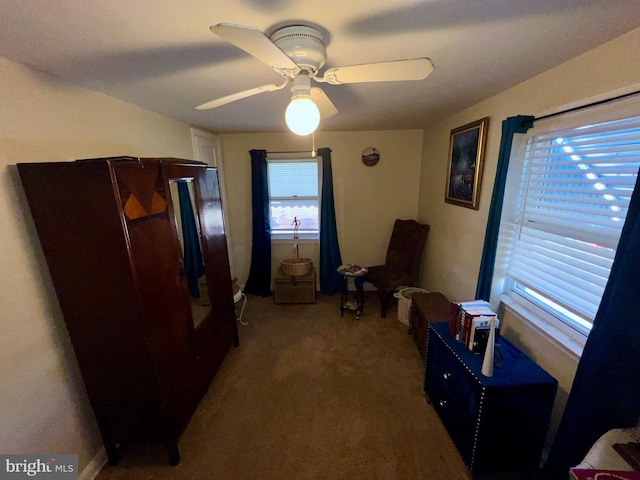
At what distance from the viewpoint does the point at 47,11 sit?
2.65 feet

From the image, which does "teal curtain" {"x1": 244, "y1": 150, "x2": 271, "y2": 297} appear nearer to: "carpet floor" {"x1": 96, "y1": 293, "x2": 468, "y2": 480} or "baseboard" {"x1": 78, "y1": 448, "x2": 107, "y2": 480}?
"carpet floor" {"x1": 96, "y1": 293, "x2": 468, "y2": 480}

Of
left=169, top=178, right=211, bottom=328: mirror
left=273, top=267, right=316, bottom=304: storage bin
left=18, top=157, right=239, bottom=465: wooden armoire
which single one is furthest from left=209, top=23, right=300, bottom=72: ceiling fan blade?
left=273, top=267, right=316, bottom=304: storage bin

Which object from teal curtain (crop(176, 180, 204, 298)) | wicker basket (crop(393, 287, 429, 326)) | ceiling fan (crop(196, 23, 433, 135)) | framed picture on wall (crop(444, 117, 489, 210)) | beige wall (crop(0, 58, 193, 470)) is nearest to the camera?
ceiling fan (crop(196, 23, 433, 135))

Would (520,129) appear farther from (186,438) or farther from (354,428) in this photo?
(186,438)

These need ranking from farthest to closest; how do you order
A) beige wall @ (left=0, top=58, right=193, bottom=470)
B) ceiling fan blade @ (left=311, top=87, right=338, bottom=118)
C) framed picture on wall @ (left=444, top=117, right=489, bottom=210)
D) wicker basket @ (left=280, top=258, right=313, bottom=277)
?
wicker basket @ (left=280, top=258, right=313, bottom=277), framed picture on wall @ (left=444, top=117, right=489, bottom=210), ceiling fan blade @ (left=311, top=87, right=338, bottom=118), beige wall @ (left=0, top=58, right=193, bottom=470)

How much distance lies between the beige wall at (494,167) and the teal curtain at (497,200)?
0.11 meters

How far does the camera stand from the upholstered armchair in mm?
2957

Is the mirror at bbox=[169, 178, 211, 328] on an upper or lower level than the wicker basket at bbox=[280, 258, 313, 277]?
upper

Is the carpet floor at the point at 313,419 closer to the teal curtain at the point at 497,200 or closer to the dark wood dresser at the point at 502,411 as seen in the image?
the dark wood dresser at the point at 502,411

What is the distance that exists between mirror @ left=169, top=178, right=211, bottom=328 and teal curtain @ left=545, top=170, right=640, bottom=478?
2047 mm

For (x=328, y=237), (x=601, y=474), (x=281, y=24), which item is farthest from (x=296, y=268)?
(x=601, y=474)

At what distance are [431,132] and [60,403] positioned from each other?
12.4 feet

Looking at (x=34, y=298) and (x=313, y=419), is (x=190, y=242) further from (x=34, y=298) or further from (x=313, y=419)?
(x=313, y=419)

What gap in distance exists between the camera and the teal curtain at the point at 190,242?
5.50 ft
